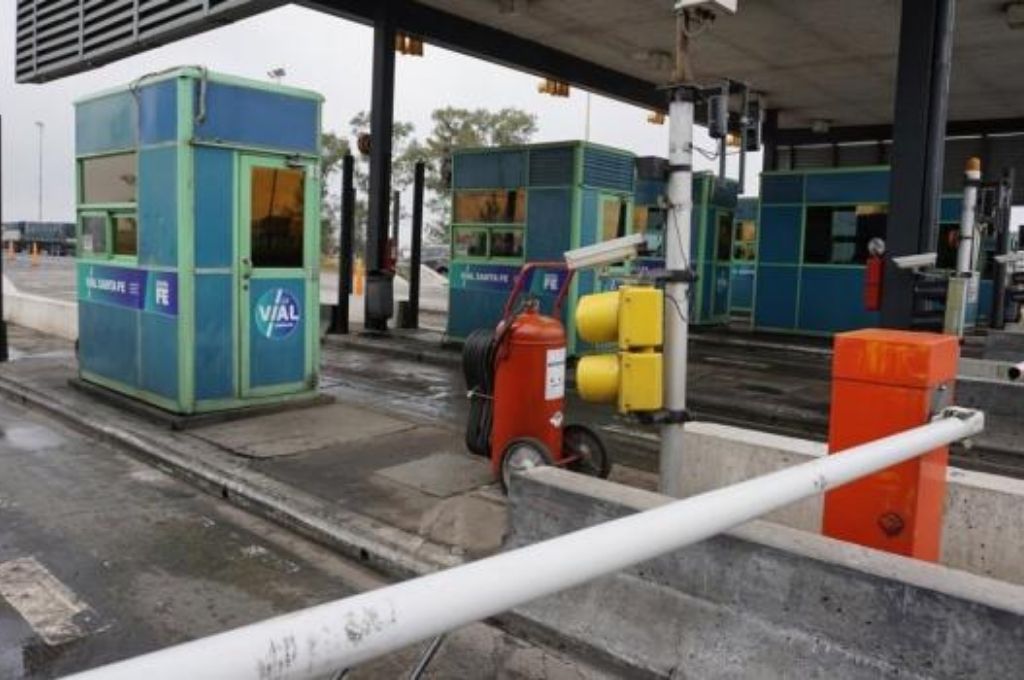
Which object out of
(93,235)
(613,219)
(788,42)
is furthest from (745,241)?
(93,235)

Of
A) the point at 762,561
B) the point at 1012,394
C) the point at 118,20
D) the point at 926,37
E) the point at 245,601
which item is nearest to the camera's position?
the point at 762,561

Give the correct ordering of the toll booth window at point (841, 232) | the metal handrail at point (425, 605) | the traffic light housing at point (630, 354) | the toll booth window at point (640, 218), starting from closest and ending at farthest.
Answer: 1. the metal handrail at point (425, 605)
2. the traffic light housing at point (630, 354)
3. the toll booth window at point (640, 218)
4. the toll booth window at point (841, 232)

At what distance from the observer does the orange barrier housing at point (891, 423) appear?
3334 mm

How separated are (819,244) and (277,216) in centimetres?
1141

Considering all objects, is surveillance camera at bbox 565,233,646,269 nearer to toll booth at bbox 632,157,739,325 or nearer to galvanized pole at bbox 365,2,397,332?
galvanized pole at bbox 365,2,397,332

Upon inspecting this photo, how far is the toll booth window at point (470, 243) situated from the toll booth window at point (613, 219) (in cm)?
193

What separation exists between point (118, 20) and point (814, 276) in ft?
41.0

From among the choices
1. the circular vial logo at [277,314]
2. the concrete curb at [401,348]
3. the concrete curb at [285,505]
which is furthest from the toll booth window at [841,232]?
the concrete curb at [285,505]

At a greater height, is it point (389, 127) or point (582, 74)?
point (582, 74)

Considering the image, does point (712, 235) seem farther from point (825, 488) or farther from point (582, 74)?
point (825, 488)

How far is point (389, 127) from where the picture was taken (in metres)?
14.7

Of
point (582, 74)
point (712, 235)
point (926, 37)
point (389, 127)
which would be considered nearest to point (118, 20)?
point (389, 127)

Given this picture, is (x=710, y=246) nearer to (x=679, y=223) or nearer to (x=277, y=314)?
(x=277, y=314)

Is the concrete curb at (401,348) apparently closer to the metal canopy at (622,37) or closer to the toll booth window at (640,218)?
the toll booth window at (640,218)
